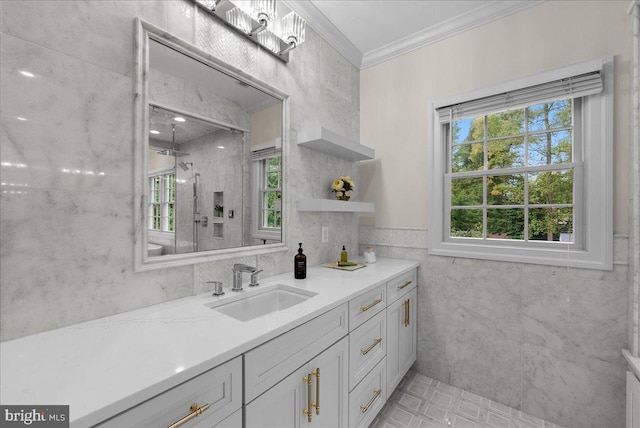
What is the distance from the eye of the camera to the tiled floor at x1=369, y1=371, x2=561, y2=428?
1.79 m

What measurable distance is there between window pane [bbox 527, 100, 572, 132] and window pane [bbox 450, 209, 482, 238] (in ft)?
2.30

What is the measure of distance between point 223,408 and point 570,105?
2.57 meters

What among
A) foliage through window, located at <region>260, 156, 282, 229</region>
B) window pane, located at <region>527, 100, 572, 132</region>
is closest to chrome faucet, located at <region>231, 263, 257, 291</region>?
foliage through window, located at <region>260, 156, 282, 229</region>

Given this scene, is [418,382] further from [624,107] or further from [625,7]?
[625,7]

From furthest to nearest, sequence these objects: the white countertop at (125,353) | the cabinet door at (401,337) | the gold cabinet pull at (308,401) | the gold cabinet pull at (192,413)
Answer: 1. the cabinet door at (401,337)
2. the gold cabinet pull at (308,401)
3. the gold cabinet pull at (192,413)
4. the white countertop at (125,353)

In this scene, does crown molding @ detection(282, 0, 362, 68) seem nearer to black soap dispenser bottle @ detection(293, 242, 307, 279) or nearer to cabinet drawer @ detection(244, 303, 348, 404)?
black soap dispenser bottle @ detection(293, 242, 307, 279)

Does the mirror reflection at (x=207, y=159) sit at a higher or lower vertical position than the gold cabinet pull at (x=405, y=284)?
higher

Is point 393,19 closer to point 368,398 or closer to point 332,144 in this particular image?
point 332,144

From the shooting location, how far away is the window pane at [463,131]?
2.21 meters

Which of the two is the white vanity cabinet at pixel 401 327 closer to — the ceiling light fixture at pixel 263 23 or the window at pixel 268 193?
the window at pixel 268 193

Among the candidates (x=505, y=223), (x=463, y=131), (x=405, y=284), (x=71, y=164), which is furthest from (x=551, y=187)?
(x=71, y=164)

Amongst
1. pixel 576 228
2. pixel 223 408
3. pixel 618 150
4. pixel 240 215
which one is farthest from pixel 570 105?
pixel 223 408

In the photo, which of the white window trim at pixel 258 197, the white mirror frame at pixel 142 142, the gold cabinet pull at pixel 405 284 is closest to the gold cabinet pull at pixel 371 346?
the gold cabinet pull at pixel 405 284

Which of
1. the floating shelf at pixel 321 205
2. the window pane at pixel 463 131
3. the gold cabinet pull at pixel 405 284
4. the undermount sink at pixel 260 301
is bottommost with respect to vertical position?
the gold cabinet pull at pixel 405 284
